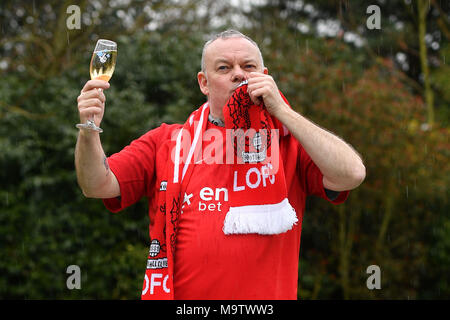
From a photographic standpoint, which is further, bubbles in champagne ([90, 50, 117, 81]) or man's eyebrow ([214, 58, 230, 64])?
man's eyebrow ([214, 58, 230, 64])

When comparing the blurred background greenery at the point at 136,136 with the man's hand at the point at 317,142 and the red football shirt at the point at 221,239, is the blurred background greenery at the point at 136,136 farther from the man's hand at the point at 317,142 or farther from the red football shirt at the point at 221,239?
the man's hand at the point at 317,142

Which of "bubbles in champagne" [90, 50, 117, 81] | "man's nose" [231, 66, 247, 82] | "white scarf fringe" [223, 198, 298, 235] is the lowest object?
"white scarf fringe" [223, 198, 298, 235]

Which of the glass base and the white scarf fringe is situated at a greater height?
the glass base

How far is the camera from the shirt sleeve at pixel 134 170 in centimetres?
240

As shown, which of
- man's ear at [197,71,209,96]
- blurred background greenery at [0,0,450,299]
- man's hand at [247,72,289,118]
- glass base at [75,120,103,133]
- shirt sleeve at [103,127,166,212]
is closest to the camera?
glass base at [75,120,103,133]

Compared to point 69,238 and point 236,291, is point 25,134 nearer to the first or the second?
point 69,238

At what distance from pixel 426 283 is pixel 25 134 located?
18.0 feet

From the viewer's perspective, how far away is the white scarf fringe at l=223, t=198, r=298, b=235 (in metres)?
2.17

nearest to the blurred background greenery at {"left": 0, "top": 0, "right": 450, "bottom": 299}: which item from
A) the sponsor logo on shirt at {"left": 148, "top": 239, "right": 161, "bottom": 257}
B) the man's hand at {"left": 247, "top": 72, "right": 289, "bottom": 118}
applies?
the sponsor logo on shirt at {"left": 148, "top": 239, "right": 161, "bottom": 257}

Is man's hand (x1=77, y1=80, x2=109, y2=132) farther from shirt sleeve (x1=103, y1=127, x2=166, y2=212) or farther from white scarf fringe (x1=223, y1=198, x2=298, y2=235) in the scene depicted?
white scarf fringe (x1=223, y1=198, x2=298, y2=235)

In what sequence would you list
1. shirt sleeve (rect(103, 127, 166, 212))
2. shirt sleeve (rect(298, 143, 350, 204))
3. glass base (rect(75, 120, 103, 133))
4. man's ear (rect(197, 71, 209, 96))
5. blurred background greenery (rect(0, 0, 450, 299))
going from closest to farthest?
glass base (rect(75, 120, 103, 133))
shirt sleeve (rect(298, 143, 350, 204))
shirt sleeve (rect(103, 127, 166, 212))
man's ear (rect(197, 71, 209, 96))
blurred background greenery (rect(0, 0, 450, 299))

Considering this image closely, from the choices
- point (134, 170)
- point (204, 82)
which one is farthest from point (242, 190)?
point (204, 82)

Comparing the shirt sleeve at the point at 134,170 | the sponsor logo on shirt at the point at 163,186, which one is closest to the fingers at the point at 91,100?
the shirt sleeve at the point at 134,170

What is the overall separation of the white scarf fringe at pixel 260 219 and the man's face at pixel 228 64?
60 centimetres
